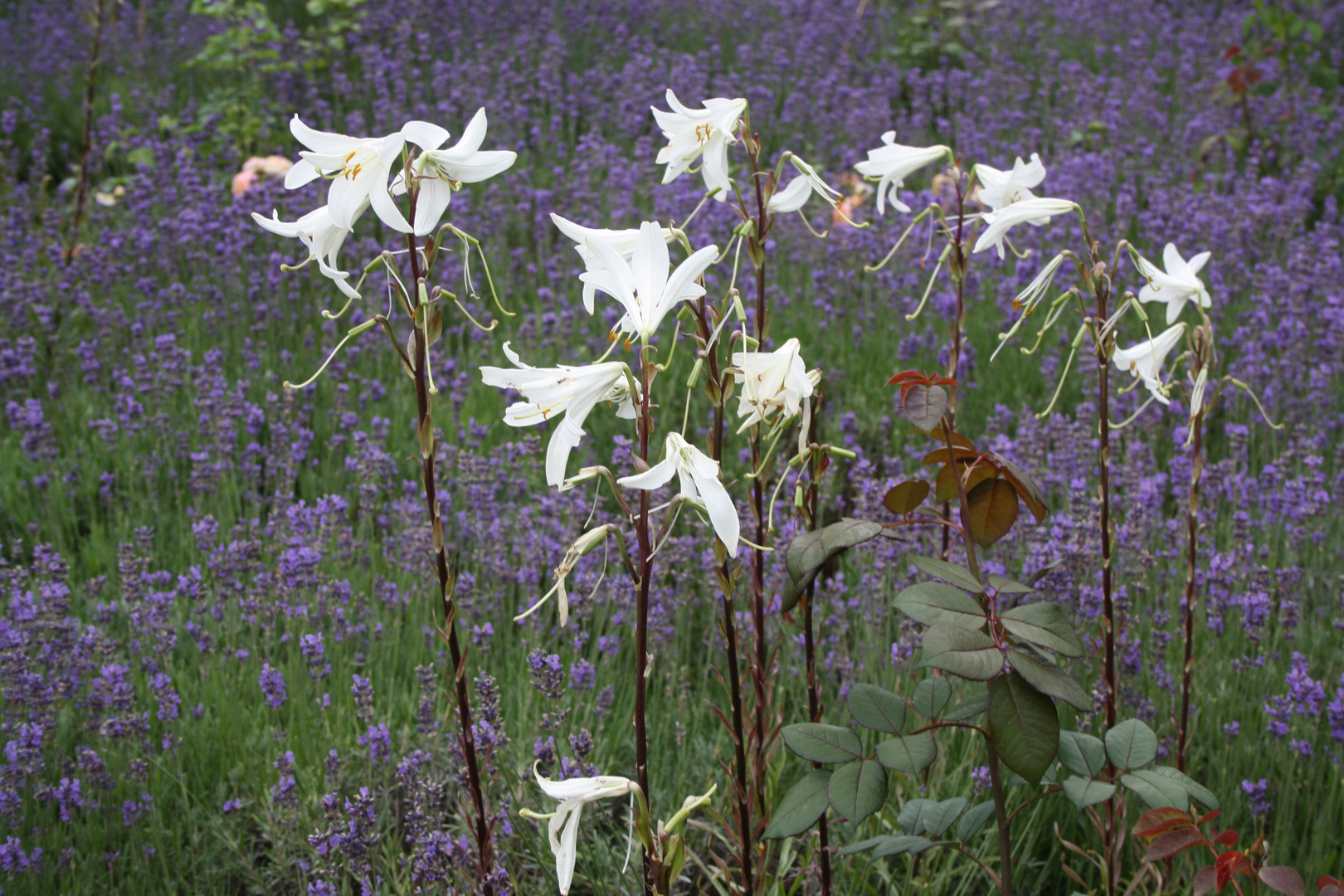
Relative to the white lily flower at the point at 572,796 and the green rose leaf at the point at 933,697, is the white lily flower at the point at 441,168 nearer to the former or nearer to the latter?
the white lily flower at the point at 572,796

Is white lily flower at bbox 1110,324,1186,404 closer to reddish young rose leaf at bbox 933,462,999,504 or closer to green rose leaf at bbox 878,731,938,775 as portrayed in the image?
reddish young rose leaf at bbox 933,462,999,504

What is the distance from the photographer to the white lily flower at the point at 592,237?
3.81 ft

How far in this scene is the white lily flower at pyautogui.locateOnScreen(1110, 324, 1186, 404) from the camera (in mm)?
1707

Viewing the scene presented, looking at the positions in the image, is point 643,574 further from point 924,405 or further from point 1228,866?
point 1228,866

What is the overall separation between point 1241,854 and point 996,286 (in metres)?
3.43

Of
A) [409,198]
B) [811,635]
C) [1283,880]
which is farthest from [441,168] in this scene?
[1283,880]

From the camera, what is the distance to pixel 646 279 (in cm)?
113

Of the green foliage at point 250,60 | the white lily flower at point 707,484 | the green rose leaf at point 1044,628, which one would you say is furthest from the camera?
the green foliage at point 250,60

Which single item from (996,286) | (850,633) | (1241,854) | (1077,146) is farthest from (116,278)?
(1077,146)

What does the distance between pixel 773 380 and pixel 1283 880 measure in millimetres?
902

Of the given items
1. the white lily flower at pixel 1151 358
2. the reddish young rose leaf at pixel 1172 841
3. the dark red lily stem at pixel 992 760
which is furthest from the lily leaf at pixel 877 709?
the white lily flower at pixel 1151 358

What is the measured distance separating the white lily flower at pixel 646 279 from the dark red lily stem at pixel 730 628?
121 mm

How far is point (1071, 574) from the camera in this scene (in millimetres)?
2434

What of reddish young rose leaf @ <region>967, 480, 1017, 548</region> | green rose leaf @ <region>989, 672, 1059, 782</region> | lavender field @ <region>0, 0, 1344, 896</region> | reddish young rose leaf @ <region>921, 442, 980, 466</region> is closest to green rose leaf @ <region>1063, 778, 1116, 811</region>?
lavender field @ <region>0, 0, 1344, 896</region>
